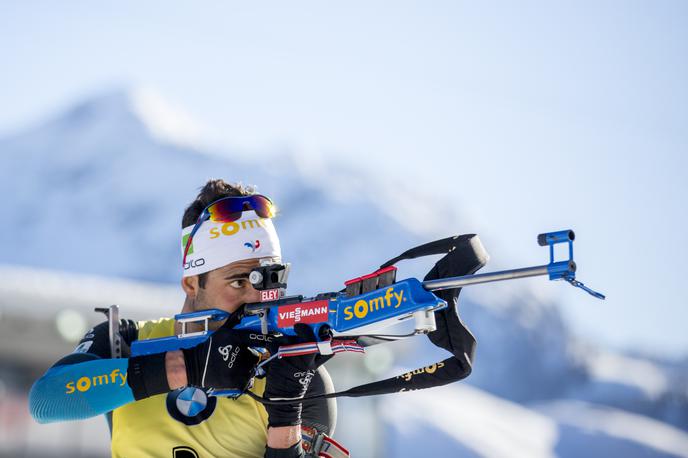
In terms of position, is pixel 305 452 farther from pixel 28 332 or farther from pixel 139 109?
pixel 139 109

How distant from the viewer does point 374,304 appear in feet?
12.4

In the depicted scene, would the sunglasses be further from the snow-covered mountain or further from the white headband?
the snow-covered mountain

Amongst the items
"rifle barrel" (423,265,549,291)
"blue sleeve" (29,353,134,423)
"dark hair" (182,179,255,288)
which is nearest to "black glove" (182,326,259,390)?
"blue sleeve" (29,353,134,423)

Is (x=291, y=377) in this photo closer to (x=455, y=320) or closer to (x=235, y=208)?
(x=455, y=320)

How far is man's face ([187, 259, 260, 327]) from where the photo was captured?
458 centimetres

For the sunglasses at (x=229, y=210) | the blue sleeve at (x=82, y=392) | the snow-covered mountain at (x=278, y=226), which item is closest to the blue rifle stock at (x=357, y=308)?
the blue sleeve at (x=82, y=392)

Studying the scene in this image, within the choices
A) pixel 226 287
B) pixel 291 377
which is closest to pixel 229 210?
pixel 226 287

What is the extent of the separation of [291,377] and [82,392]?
91cm

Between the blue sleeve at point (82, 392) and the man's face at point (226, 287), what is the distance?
64cm

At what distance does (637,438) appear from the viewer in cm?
3734

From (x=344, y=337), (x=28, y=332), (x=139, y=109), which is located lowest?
(x=344, y=337)

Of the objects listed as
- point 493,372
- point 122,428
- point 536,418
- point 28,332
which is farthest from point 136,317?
point 493,372

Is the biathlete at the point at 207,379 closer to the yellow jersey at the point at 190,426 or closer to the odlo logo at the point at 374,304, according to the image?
the yellow jersey at the point at 190,426

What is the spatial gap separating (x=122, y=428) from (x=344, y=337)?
1.30m
